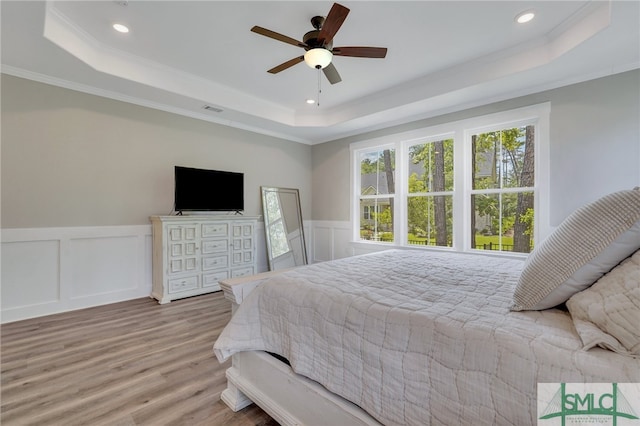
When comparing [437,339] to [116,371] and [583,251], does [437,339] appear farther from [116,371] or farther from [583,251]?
[116,371]

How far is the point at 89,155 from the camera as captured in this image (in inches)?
133

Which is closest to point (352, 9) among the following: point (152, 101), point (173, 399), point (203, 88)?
point (203, 88)

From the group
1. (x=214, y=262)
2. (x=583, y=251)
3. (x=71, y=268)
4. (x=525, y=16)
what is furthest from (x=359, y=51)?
(x=71, y=268)

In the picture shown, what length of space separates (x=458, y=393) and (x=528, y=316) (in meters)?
0.41

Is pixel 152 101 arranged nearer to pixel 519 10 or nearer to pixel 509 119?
pixel 519 10

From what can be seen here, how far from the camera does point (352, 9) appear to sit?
2330 millimetres

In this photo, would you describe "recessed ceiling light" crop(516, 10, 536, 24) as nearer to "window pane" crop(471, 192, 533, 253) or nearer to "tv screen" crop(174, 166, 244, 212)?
"window pane" crop(471, 192, 533, 253)

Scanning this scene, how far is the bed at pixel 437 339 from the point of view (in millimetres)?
807

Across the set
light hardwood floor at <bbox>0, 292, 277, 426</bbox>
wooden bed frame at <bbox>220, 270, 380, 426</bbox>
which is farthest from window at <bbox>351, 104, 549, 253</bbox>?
wooden bed frame at <bbox>220, 270, 380, 426</bbox>

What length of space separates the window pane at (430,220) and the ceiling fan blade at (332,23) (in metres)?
2.80

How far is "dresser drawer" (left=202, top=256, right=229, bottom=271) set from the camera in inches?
156

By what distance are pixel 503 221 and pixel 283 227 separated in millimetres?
3431

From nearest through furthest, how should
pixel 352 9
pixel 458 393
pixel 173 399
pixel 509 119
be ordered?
pixel 458 393, pixel 173 399, pixel 352 9, pixel 509 119

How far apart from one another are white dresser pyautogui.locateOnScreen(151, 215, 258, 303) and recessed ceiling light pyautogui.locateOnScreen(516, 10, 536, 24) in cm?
389
